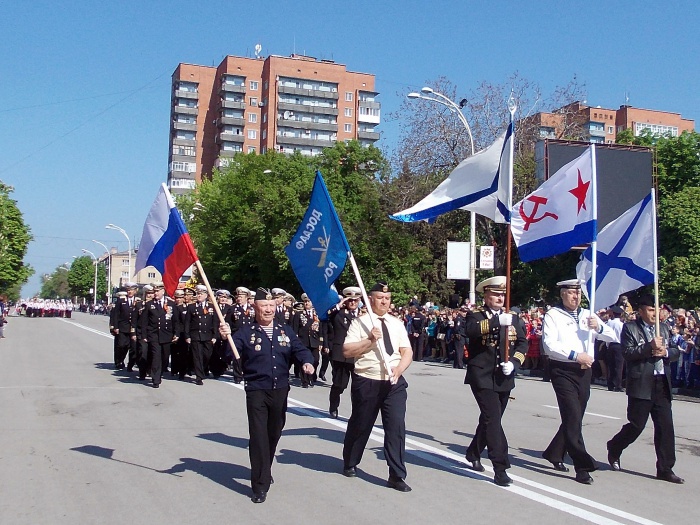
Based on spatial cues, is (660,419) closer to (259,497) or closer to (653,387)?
(653,387)

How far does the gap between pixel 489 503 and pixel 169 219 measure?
4.58 m

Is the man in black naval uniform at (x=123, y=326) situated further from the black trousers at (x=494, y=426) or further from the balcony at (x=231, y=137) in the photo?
the balcony at (x=231, y=137)

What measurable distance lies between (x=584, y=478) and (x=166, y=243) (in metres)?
4.99

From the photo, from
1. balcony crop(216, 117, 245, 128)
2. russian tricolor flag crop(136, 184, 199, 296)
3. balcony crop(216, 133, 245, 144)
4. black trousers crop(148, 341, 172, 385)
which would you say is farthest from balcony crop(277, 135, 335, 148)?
russian tricolor flag crop(136, 184, 199, 296)

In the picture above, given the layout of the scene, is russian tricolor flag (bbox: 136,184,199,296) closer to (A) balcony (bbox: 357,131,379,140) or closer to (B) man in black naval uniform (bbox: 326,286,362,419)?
(B) man in black naval uniform (bbox: 326,286,362,419)

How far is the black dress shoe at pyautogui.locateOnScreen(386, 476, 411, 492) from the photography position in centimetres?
711

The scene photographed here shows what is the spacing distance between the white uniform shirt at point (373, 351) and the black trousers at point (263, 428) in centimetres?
76

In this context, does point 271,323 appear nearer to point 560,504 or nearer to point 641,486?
point 560,504

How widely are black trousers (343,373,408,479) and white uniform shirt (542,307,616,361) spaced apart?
4.92 feet

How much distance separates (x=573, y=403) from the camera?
25.1ft

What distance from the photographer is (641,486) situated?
7516mm

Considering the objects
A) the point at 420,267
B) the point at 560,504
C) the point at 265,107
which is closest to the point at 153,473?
the point at 560,504

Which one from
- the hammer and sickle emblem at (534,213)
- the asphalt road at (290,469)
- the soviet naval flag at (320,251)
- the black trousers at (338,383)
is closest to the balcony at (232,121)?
the asphalt road at (290,469)

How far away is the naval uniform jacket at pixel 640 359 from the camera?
7832 millimetres
